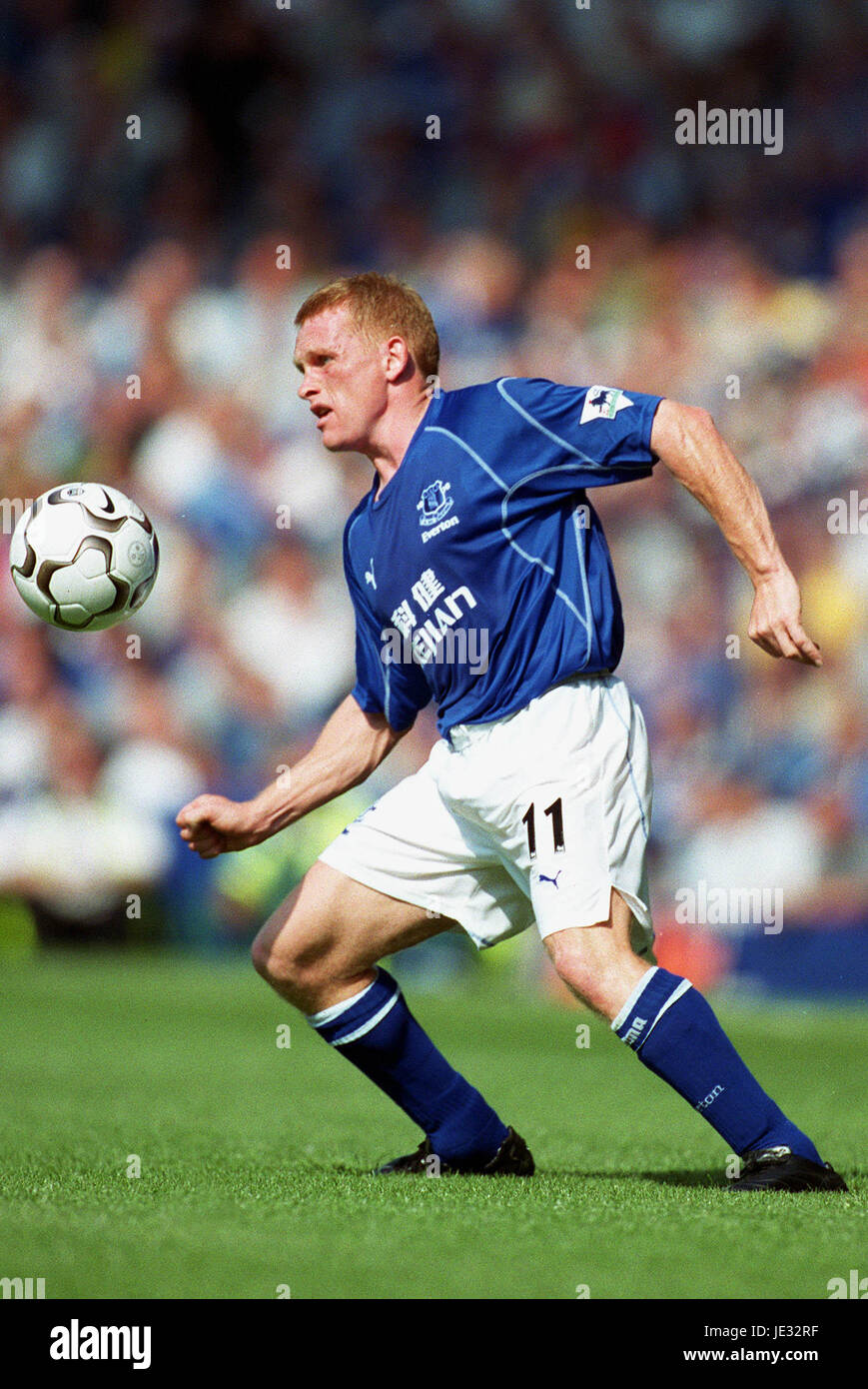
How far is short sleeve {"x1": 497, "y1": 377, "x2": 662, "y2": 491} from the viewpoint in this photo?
12.3 ft

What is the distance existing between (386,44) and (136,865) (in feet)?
20.5

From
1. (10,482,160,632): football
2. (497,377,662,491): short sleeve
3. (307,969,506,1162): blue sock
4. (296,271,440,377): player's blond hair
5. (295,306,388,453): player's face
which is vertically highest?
(296,271,440,377): player's blond hair

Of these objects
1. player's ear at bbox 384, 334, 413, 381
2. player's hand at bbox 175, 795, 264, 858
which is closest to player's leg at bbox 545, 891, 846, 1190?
player's hand at bbox 175, 795, 264, 858

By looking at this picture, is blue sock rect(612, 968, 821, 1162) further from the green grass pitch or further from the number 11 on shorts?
the number 11 on shorts

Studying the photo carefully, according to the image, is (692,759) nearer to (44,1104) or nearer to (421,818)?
(44,1104)

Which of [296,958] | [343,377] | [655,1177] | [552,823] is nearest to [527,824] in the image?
[552,823]

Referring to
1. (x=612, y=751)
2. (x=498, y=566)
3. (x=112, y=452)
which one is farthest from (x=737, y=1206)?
(x=112, y=452)

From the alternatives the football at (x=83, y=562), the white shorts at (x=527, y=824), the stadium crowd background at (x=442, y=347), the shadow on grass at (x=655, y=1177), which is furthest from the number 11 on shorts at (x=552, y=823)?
the stadium crowd background at (x=442, y=347)

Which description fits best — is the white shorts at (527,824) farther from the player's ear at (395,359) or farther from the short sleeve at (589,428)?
the player's ear at (395,359)

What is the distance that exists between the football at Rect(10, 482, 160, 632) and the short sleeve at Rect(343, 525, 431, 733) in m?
0.54

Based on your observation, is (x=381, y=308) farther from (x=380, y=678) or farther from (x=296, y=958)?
(x=296, y=958)

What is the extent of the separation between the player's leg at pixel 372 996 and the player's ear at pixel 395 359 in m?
1.18

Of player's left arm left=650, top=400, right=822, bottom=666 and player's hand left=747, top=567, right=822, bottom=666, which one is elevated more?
player's left arm left=650, top=400, right=822, bottom=666

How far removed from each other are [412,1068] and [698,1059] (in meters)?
0.80
